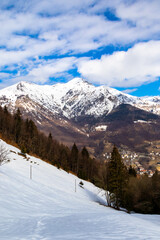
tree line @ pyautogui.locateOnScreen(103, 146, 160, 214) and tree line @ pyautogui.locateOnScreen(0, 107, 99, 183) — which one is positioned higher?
tree line @ pyautogui.locateOnScreen(0, 107, 99, 183)

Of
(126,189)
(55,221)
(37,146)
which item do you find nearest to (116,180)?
(126,189)

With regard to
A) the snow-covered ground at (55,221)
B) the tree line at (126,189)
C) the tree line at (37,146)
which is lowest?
the tree line at (126,189)

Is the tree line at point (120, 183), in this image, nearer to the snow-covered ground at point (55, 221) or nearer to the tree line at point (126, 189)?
the tree line at point (126, 189)

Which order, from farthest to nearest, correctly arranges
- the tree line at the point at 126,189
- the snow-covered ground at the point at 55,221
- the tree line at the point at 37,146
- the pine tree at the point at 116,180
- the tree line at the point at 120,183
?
1. the tree line at the point at 37,146
2. the tree line at the point at 120,183
3. the tree line at the point at 126,189
4. the pine tree at the point at 116,180
5. the snow-covered ground at the point at 55,221

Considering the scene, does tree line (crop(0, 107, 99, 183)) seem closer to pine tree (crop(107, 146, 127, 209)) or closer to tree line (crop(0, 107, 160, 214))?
tree line (crop(0, 107, 160, 214))

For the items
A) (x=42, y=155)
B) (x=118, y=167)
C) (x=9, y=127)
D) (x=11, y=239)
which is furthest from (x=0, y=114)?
(x=11, y=239)

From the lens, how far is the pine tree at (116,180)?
136ft

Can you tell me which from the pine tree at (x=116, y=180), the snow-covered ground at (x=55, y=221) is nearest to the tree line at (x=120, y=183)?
A: the pine tree at (x=116, y=180)

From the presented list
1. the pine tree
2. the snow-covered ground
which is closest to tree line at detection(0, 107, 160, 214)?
the pine tree

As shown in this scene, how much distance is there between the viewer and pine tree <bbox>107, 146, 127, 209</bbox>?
41.3m

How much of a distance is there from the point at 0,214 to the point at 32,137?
7294cm

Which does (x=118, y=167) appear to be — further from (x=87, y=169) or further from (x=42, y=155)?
(x=87, y=169)

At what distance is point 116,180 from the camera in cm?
4234

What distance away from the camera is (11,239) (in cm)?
694
